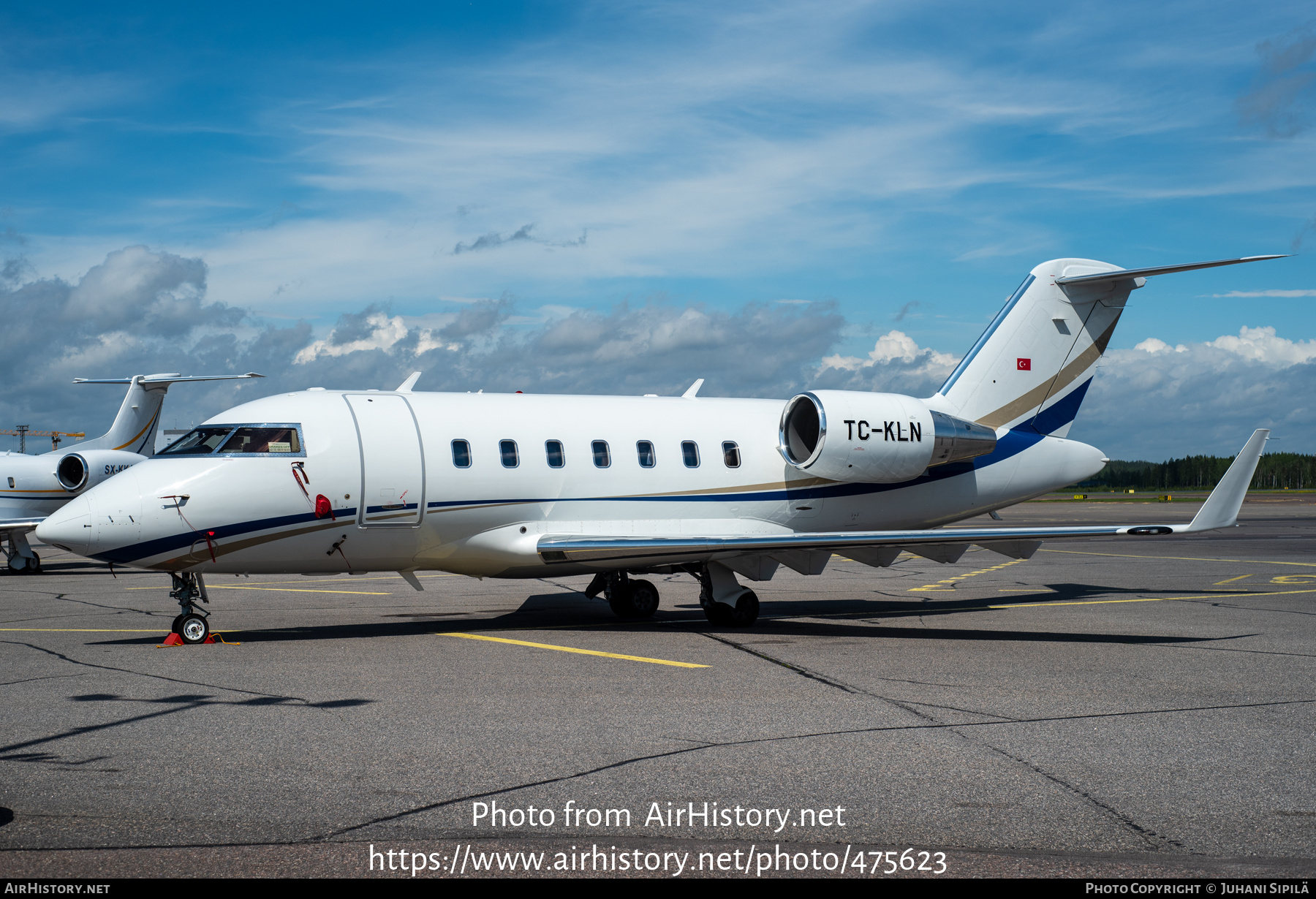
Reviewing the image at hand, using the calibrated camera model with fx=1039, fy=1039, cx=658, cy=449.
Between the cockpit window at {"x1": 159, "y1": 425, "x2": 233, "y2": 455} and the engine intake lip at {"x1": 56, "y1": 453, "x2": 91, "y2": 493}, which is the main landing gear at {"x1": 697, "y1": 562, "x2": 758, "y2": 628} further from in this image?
the engine intake lip at {"x1": 56, "y1": 453, "x2": 91, "y2": 493}

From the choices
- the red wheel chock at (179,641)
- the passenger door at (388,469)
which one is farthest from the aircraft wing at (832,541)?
the red wheel chock at (179,641)

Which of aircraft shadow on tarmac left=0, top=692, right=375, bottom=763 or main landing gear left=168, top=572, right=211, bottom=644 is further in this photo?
main landing gear left=168, top=572, right=211, bottom=644

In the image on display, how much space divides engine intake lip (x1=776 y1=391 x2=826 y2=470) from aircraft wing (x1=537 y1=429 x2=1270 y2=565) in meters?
1.94

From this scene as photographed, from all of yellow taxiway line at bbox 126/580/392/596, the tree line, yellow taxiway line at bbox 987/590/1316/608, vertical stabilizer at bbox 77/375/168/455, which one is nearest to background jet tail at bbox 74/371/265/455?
vertical stabilizer at bbox 77/375/168/455

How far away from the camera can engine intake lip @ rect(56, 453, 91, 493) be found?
30641mm

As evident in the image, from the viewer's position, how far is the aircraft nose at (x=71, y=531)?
1212 centimetres

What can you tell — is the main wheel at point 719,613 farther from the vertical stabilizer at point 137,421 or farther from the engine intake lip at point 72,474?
the vertical stabilizer at point 137,421

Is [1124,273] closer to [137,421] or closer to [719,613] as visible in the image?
[719,613]

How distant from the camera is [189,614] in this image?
13.1m

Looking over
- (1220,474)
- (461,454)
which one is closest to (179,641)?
(461,454)

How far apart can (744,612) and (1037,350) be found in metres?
7.39

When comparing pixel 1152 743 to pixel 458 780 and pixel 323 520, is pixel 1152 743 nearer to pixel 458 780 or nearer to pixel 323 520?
pixel 458 780

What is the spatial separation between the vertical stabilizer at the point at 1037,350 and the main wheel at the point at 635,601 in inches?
233
